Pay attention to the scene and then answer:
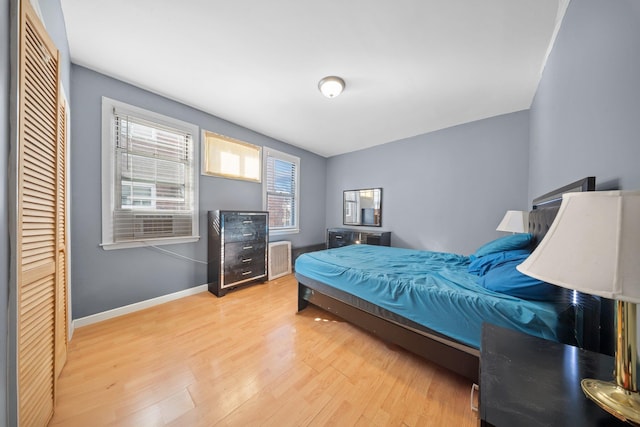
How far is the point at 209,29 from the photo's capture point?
1.67 m

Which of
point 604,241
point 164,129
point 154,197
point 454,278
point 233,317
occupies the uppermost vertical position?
point 164,129

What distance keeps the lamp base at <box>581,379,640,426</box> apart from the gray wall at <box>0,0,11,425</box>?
1.88 meters

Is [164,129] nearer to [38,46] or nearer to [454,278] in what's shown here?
[38,46]

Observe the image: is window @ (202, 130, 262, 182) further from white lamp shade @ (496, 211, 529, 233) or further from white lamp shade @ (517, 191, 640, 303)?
white lamp shade @ (496, 211, 529, 233)

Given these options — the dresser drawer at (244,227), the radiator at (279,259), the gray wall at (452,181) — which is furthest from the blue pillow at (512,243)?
the radiator at (279,259)

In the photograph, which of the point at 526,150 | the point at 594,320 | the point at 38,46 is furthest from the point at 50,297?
the point at 526,150

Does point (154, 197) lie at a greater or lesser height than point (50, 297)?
greater

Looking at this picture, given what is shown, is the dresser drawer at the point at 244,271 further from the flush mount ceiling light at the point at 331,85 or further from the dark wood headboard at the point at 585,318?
the dark wood headboard at the point at 585,318

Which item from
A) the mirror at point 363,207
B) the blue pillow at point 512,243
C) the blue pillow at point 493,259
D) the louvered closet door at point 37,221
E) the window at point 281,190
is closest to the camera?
the louvered closet door at point 37,221

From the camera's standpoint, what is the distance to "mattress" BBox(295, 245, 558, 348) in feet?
3.92

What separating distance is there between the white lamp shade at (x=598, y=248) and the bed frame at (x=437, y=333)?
848 millimetres

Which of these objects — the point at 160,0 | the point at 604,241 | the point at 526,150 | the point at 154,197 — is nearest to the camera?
the point at 604,241

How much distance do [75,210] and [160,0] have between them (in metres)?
2.10

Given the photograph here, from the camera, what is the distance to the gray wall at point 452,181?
2893 mm
